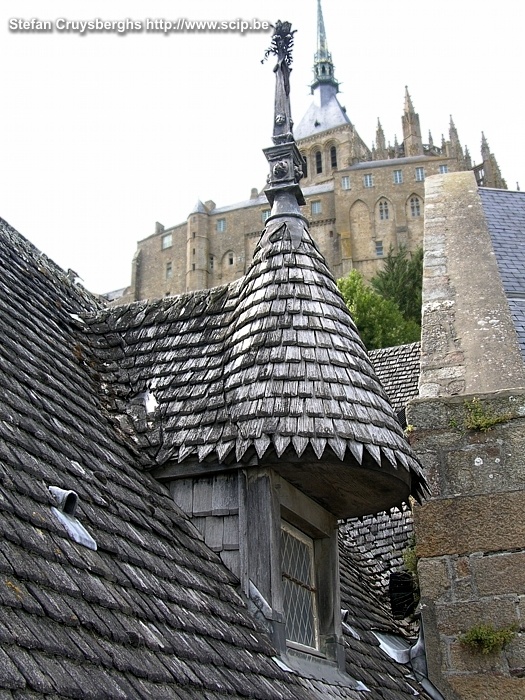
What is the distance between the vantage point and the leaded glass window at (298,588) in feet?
18.2

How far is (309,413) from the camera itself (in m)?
5.11

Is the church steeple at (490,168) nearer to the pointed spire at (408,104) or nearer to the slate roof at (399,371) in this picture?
the pointed spire at (408,104)

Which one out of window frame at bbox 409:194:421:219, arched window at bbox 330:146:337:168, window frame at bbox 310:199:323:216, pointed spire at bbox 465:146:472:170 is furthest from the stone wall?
arched window at bbox 330:146:337:168

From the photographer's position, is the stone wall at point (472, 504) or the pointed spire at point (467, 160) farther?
the pointed spire at point (467, 160)

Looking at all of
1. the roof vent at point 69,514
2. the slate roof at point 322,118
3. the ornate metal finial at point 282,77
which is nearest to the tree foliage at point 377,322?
the ornate metal finial at point 282,77

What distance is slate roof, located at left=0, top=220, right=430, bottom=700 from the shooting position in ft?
10.0

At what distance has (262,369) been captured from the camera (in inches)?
214

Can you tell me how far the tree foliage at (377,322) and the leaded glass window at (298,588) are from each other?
3831 centimetres

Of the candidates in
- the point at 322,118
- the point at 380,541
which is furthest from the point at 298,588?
A: the point at 322,118

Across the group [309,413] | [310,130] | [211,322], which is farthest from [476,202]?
[310,130]

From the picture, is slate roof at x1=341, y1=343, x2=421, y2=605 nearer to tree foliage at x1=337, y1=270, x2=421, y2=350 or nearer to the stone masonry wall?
the stone masonry wall

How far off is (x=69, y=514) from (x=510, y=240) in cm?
844

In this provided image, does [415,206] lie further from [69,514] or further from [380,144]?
[69,514]

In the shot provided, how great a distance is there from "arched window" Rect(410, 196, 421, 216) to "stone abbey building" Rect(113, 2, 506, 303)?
0.33 ft
